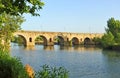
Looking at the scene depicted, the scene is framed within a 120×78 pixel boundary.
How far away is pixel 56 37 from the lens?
570ft

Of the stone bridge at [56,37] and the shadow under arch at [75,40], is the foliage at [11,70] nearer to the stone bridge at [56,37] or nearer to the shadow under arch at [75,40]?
the stone bridge at [56,37]

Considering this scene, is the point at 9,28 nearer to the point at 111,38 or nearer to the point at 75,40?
the point at 111,38

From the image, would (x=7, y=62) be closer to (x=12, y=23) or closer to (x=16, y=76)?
(x=16, y=76)

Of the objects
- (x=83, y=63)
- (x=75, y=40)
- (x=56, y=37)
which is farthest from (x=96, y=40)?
(x=83, y=63)

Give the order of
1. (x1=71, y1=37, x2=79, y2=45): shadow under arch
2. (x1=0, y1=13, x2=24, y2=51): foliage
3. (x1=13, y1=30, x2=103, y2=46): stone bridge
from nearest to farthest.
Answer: (x1=0, y1=13, x2=24, y2=51): foliage < (x1=13, y1=30, x2=103, y2=46): stone bridge < (x1=71, y1=37, x2=79, y2=45): shadow under arch

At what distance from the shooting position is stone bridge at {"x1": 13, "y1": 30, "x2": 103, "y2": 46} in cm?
15169

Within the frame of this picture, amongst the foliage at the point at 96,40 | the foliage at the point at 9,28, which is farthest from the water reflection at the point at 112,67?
the foliage at the point at 96,40

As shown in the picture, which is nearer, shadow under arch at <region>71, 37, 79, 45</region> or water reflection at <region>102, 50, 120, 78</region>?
water reflection at <region>102, 50, 120, 78</region>

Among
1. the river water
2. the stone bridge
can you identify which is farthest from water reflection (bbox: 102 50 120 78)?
the stone bridge

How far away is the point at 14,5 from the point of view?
17.5 m

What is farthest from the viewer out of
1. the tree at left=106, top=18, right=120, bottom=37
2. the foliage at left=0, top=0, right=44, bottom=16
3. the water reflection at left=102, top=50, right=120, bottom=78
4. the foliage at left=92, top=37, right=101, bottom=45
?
the foliage at left=92, top=37, right=101, bottom=45

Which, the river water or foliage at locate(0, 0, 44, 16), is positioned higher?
foliage at locate(0, 0, 44, 16)

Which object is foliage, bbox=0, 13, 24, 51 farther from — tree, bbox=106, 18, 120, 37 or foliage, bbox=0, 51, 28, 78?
tree, bbox=106, 18, 120, 37

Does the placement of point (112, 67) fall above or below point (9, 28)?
below
